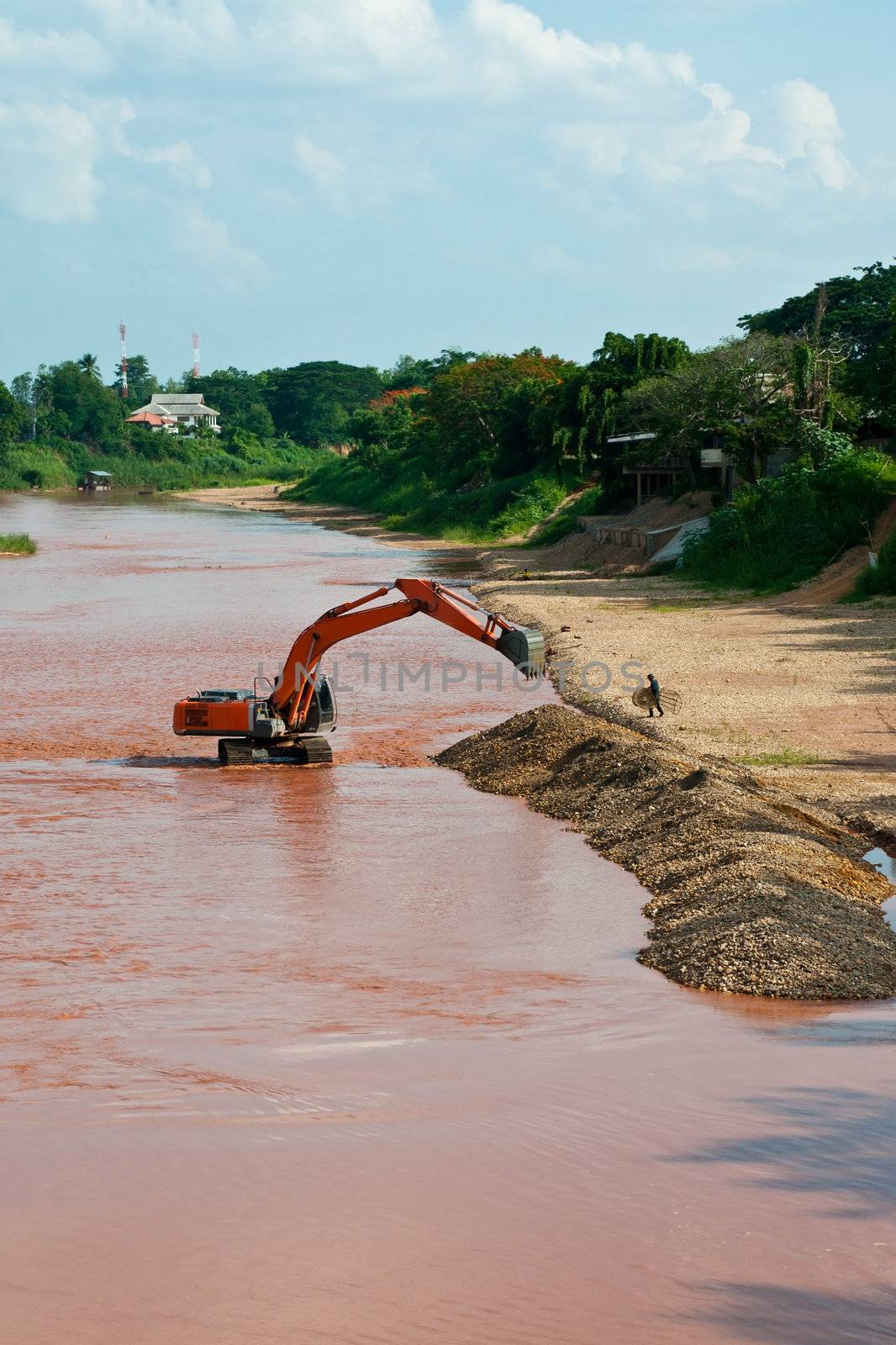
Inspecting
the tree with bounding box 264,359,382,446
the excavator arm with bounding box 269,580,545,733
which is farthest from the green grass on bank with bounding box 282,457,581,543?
the tree with bounding box 264,359,382,446

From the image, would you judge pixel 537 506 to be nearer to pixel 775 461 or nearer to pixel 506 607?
pixel 775 461

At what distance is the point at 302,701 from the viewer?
62.0 ft

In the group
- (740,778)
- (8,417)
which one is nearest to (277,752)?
(740,778)

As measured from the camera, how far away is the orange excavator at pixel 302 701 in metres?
17.3

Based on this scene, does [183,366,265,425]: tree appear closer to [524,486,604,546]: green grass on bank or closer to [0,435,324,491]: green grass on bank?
[0,435,324,491]: green grass on bank

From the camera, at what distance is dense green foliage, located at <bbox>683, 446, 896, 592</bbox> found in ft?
115

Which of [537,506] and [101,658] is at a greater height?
[537,506]

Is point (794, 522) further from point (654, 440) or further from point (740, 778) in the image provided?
point (740, 778)

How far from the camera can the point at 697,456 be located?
46.9m

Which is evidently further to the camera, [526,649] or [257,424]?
[257,424]

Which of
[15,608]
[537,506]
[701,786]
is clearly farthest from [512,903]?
[537,506]

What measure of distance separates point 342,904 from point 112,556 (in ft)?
164

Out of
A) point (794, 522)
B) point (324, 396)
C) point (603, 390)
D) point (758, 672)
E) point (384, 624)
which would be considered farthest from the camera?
point (324, 396)

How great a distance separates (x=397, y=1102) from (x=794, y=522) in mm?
29776
